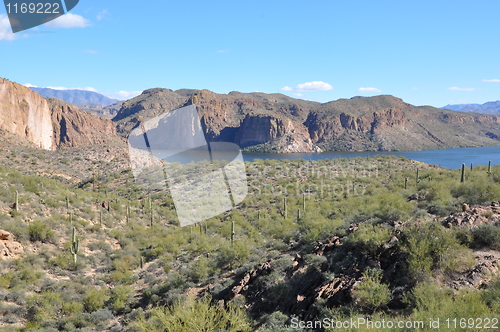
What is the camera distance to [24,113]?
5403cm

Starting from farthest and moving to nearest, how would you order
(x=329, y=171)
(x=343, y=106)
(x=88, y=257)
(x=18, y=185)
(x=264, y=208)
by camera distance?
(x=343, y=106), (x=329, y=171), (x=264, y=208), (x=18, y=185), (x=88, y=257)

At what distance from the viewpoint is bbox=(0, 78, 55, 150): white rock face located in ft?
160

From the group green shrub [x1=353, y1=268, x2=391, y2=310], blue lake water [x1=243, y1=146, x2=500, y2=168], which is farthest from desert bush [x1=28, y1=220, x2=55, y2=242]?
blue lake water [x1=243, y1=146, x2=500, y2=168]

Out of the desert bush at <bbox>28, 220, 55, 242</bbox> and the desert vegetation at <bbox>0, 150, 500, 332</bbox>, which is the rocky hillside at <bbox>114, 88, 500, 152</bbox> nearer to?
the desert vegetation at <bbox>0, 150, 500, 332</bbox>

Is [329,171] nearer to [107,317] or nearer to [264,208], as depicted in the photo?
[264,208]

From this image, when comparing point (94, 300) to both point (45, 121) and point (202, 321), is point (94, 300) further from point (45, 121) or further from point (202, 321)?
point (45, 121)

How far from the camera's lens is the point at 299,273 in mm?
11320

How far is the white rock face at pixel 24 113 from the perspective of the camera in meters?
48.8

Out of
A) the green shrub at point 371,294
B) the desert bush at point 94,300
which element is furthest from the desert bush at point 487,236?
the desert bush at point 94,300

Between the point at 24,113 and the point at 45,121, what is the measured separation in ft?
37.8

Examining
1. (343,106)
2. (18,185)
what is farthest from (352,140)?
(18,185)

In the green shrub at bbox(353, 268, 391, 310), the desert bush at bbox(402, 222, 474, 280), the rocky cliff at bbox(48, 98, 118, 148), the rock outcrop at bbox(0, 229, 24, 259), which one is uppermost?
the rocky cliff at bbox(48, 98, 118, 148)

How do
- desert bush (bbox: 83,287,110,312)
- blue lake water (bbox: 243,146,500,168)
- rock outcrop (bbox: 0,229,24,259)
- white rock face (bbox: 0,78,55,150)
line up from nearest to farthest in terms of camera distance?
desert bush (bbox: 83,287,110,312), rock outcrop (bbox: 0,229,24,259), white rock face (bbox: 0,78,55,150), blue lake water (bbox: 243,146,500,168)

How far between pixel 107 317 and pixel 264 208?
17652mm
